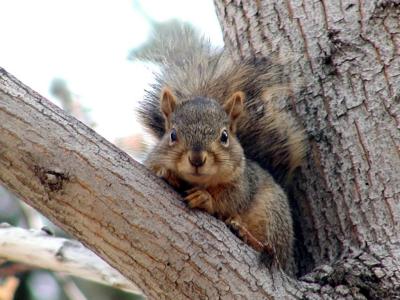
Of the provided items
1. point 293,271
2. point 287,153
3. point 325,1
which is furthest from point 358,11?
point 293,271

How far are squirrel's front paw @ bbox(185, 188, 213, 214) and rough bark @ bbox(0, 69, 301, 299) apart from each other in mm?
55

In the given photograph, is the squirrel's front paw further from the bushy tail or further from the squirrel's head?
the bushy tail

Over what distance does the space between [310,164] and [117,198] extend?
89 centimetres

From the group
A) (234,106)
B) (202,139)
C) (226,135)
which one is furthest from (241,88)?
(202,139)

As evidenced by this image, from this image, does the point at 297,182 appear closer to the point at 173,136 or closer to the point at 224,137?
the point at 224,137

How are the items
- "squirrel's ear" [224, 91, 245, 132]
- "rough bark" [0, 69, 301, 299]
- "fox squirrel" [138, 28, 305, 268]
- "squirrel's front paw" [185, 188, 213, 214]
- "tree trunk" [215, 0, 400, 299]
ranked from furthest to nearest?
1. "squirrel's ear" [224, 91, 245, 132]
2. "fox squirrel" [138, 28, 305, 268]
3. "tree trunk" [215, 0, 400, 299]
4. "squirrel's front paw" [185, 188, 213, 214]
5. "rough bark" [0, 69, 301, 299]

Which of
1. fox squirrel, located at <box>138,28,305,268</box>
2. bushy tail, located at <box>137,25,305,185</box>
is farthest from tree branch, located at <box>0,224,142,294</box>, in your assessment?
bushy tail, located at <box>137,25,305,185</box>

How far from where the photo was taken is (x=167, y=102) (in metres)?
2.52

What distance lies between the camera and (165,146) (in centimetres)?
238

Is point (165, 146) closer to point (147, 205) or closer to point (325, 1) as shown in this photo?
point (147, 205)

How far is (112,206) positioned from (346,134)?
0.89 m

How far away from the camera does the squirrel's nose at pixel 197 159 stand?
7.06 feet

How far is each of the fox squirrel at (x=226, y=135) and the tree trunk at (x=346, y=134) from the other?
8cm

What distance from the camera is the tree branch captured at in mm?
2568
